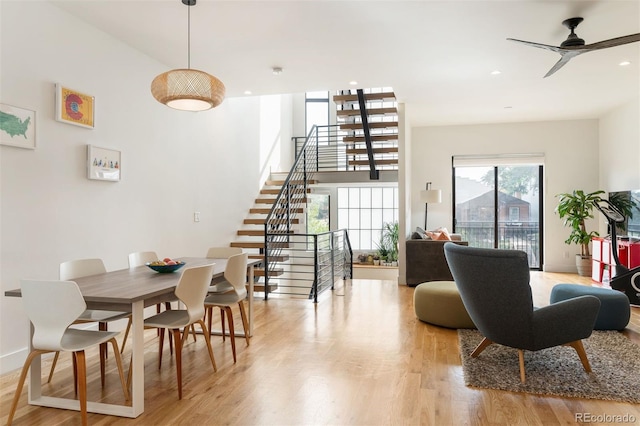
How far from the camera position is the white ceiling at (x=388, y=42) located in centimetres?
346

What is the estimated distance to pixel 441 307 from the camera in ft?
13.6

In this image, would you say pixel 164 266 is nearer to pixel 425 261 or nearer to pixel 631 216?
pixel 425 261

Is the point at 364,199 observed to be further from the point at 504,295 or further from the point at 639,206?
the point at 504,295

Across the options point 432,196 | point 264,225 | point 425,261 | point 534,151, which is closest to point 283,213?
point 264,225

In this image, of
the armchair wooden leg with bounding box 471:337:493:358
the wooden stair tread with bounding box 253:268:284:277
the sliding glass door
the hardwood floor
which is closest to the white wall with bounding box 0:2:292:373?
the wooden stair tread with bounding box 253:268:284:277

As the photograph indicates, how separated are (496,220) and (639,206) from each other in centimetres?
270

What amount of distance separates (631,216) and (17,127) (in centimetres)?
768

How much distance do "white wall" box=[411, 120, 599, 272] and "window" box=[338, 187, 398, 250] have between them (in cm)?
178

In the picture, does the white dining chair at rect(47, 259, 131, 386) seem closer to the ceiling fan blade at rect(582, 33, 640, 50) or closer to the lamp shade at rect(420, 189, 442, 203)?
the ceiling fan blade at rect(582, 33, 640, 50)

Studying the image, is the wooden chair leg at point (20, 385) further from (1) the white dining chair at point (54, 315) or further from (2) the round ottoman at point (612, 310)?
(2) the round ottoman at point (612, 310)

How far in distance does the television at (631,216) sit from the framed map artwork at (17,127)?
742 centimetres

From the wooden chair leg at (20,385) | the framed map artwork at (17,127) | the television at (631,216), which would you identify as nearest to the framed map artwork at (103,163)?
the framed map artwork at (17,127)

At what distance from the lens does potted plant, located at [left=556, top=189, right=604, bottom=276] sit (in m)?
7.34

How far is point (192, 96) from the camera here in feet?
10.3
